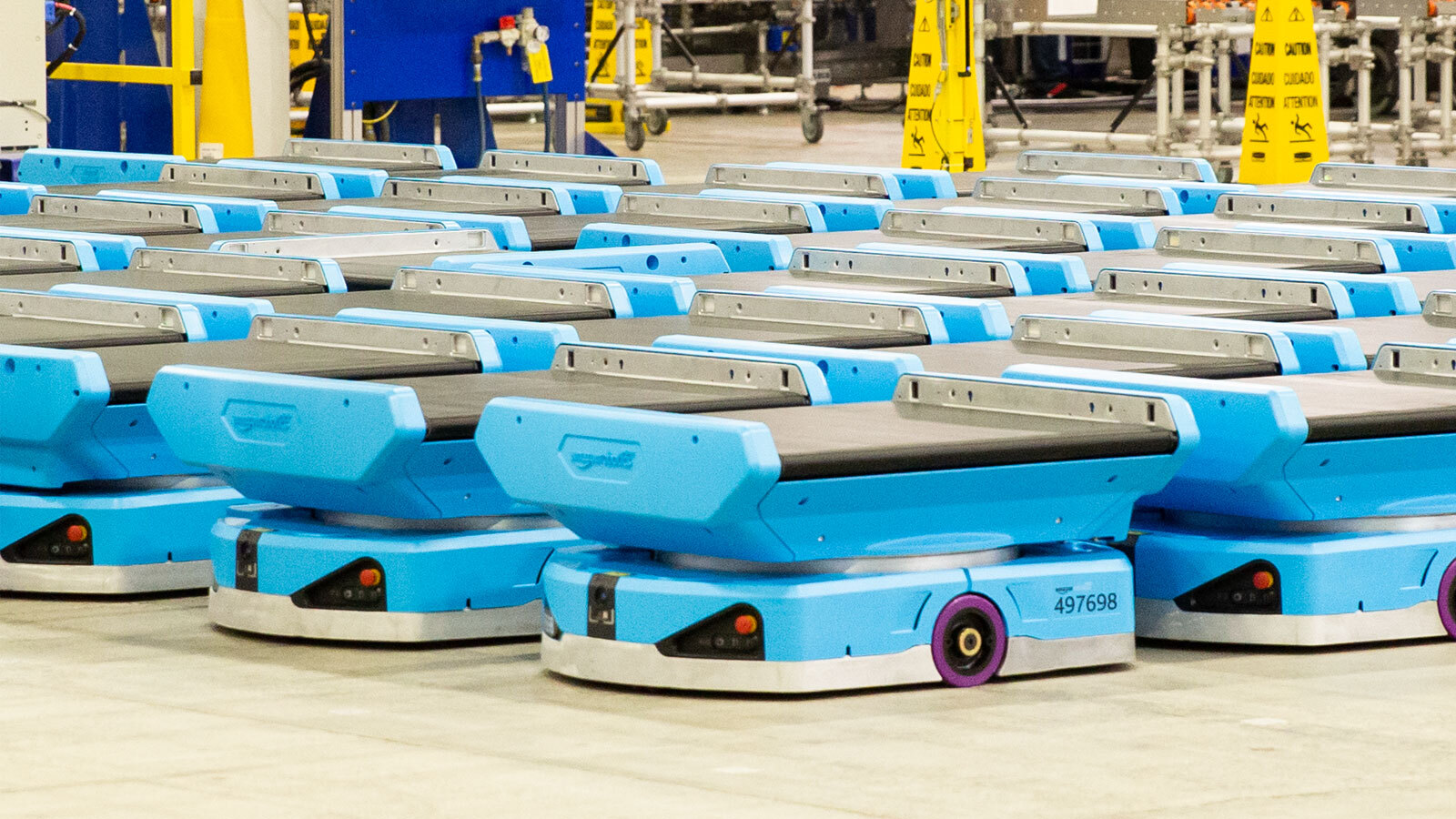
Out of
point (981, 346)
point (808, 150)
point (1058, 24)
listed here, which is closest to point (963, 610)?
point (981, 346)

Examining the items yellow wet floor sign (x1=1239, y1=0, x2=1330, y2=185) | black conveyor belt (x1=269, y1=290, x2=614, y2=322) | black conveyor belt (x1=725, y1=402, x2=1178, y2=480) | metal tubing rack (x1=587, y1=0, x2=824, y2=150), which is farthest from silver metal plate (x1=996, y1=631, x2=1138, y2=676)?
metal tubing rack (x1=587, y1=0, x2=824, y2=150)

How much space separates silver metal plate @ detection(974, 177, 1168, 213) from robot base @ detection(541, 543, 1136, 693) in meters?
4.21

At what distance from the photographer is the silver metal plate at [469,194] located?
815 centimetres

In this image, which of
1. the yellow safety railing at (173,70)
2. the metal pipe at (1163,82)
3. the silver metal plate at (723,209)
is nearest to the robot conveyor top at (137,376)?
the silver metal plate at (723,209)

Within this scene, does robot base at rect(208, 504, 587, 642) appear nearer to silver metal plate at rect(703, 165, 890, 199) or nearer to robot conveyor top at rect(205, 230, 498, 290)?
robot conveyor top at rect(205, 230, 498, 290)

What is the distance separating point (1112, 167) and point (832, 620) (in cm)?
572

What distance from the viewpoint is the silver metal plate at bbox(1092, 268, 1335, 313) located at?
18.3 feet

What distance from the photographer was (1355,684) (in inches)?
150

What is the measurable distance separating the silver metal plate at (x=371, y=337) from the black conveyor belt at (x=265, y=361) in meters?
0.02

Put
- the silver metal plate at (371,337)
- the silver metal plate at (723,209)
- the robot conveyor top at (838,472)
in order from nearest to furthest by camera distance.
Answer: the robot conveyor top at (838,472) → the silver metal plate at (371,337) → the silver metal plate at (723,209)

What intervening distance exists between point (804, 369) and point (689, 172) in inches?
376

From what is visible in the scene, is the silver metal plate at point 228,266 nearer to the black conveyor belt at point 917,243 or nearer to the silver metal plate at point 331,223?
the silver metal plate at point 331,223

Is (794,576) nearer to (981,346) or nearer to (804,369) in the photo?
(804,369)

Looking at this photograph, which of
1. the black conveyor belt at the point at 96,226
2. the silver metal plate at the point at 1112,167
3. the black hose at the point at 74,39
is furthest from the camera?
the black hose at the point at 74,39
